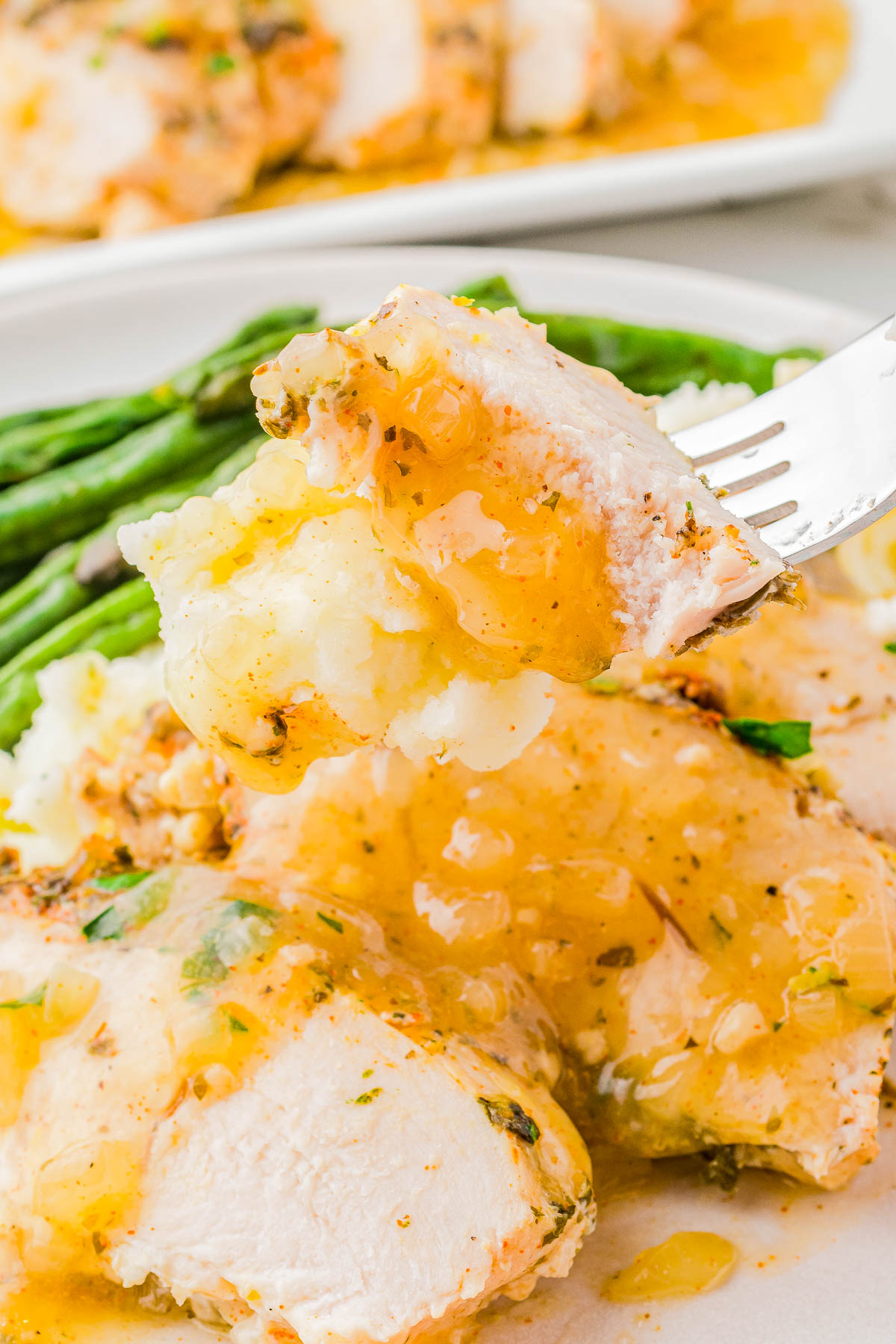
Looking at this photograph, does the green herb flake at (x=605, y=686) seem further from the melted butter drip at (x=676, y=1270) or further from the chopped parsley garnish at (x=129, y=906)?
the melted butter drip at (x=676, y=1270)

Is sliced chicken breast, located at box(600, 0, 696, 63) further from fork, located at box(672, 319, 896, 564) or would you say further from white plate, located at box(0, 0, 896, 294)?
fork, located at box(672, 319, 896, 564)

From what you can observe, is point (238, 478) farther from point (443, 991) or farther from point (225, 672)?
point (443, 991)


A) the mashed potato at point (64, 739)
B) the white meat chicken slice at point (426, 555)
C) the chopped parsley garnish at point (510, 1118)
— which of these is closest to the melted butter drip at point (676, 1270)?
the chopped parsley garnish at point (510, 1118)

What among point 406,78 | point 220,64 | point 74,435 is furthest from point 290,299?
point 406,78

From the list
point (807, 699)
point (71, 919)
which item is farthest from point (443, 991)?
point (807, 699)

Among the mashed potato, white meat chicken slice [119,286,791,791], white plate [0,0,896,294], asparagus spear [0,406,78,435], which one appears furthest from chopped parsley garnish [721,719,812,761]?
white plate [0,0,896,294]
